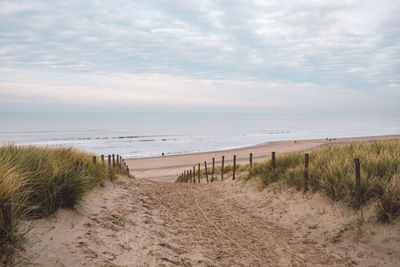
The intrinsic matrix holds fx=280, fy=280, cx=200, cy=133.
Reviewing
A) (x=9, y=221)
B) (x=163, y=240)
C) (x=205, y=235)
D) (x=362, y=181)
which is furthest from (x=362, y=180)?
(x=9, y=221)

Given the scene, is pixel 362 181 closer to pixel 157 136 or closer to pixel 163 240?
pixel 163 240

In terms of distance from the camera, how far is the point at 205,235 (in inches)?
264

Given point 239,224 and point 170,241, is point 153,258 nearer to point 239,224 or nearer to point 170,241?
point 170,241

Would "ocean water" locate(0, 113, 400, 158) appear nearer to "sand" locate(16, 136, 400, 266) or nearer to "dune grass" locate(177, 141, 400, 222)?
Result: "sand" locate(16, 136, 400, 266)

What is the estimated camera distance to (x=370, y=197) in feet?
22.2

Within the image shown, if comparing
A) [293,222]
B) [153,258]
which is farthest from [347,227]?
[153,258]

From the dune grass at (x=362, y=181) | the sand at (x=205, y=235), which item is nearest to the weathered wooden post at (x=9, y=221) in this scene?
the sand at (x=205, y=235)

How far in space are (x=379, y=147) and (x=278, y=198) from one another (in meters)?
4.63

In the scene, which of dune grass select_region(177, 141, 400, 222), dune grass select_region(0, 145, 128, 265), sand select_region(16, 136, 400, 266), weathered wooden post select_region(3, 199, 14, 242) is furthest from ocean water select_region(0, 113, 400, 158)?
dune grass select_region(177, 141, 400, 222)

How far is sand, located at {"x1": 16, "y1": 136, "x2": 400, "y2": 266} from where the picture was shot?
4.70 meters

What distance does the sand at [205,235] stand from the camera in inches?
185

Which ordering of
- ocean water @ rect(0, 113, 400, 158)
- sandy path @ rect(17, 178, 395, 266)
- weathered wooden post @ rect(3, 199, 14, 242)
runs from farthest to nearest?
ocean water @ rect(0, 113, 400, 158) < sandy path @ rect(17, 178, 395, 266) < weathered wooden post @ rect(3, 199, 14, 242)

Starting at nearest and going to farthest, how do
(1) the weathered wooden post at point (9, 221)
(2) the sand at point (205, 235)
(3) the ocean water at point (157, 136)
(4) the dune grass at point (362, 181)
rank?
(1) the weathered wooden post at point (9, 221) < (2) the sand at point (205, 235) < (4) the dune grass at point (362, 181) < (3) the ocean water at point (157, 136)

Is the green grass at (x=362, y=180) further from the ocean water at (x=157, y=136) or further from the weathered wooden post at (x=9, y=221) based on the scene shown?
the ocean water at (x=157, y=136)
